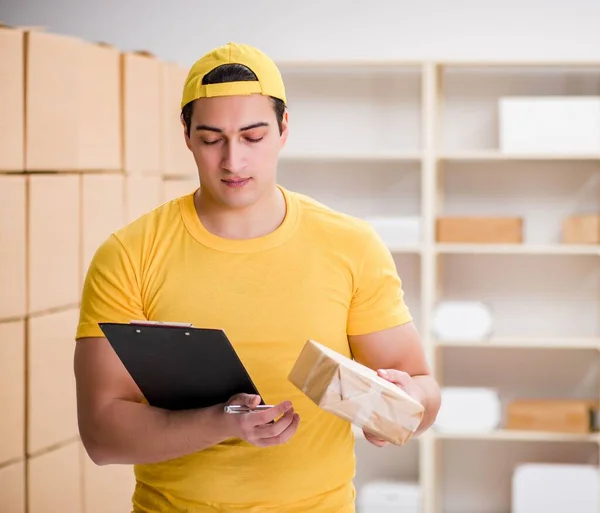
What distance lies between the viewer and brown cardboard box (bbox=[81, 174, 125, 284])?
3.13m

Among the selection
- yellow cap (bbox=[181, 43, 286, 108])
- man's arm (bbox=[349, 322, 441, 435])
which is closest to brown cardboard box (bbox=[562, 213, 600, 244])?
man's arm (bbox=[349, 322, 441, 435])

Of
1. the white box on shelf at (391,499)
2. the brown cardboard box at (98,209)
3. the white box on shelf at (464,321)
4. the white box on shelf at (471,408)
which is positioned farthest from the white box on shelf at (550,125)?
the brown cardboard box at (98,209)

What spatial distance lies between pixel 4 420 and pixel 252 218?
1648mm

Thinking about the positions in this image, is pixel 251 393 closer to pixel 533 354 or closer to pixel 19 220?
pixel 19 220

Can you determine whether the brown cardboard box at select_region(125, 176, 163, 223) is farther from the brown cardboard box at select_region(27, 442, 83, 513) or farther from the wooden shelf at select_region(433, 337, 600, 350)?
the wooden shelf at select_region(433, 337, 600, 350)

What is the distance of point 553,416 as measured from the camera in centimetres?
391

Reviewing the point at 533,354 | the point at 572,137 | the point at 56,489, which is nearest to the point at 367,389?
the point at 56,489

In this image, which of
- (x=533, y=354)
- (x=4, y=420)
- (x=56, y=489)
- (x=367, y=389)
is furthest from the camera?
(x=533, y=354)

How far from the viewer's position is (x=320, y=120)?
4332mm

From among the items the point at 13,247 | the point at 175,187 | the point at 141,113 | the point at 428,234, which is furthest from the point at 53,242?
the point at 428,234

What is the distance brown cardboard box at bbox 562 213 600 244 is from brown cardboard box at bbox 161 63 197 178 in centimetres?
149

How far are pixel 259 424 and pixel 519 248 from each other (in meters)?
2.84

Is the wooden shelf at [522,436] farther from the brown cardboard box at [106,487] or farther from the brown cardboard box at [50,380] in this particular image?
the brown cardboard box at [50,380]

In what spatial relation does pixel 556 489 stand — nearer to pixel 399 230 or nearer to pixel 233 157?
pixel 399 230
